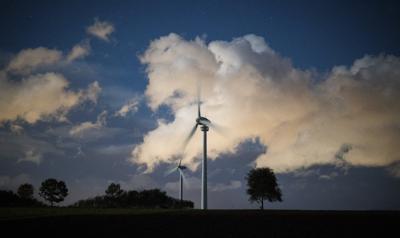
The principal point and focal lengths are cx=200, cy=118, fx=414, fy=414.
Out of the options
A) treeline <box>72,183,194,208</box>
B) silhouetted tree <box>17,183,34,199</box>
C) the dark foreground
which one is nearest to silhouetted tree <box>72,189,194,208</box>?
treeline <box>72,183,194,208</box>

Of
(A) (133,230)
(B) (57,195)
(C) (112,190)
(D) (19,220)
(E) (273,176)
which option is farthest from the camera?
(C) (112,190)

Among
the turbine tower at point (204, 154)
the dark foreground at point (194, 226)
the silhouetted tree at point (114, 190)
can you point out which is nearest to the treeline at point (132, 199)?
the silhouetted tree at point (114, 190)

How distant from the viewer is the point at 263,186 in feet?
391

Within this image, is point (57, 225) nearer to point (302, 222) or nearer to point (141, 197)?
point (302, 222)

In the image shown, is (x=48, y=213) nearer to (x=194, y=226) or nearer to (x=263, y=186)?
(x=194, y=226)

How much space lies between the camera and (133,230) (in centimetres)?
4525

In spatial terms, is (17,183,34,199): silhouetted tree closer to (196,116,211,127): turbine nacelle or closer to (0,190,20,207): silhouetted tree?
(0,190,20,207): silhouetted tree

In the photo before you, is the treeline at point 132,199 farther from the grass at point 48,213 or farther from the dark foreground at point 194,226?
the dark foreground at point 194,226

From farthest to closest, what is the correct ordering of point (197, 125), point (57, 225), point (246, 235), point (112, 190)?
point (112, 190) → point (197, 125) → point (57, 225) → point (246, 235)

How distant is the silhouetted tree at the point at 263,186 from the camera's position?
120 m

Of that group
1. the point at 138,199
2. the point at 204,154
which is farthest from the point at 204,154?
the point at 138,199

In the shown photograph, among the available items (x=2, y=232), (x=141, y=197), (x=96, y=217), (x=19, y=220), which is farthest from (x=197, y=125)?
(x=141, y=197)

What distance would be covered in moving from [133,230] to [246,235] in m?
12.5

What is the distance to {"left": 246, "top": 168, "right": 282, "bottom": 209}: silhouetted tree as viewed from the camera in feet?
392
